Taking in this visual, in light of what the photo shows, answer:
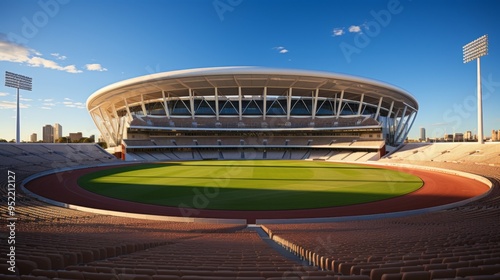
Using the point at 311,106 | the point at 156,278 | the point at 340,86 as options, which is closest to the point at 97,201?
the point at 156,278

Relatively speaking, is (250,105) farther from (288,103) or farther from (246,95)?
(288,103)

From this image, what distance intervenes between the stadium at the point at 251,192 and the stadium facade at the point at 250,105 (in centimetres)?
39

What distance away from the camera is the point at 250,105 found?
6738 centimetres

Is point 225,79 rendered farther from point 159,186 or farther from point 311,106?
point 159,186

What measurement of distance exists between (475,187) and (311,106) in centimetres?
4712

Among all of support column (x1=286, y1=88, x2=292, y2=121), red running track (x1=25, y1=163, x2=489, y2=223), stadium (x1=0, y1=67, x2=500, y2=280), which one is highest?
support column (x1=286, y1=88, x2=292, y2=121)

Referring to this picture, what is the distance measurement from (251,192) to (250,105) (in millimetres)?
47817

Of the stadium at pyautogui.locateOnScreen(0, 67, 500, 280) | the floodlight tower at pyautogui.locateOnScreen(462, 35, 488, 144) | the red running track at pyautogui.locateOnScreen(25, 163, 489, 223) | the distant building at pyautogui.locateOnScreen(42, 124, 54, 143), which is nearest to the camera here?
the stadium at pyautogui.locateOnScreen(0, 67, 500, 280)

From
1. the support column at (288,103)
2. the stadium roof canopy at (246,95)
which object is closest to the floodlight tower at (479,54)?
the stadium roof canopy at (246,95)

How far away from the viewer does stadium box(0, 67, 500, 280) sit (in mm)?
4629

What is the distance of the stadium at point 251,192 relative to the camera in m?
4.63

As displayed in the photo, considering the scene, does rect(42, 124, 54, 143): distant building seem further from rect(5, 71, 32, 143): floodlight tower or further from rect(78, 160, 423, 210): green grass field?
rect(78, 160, 423, 210): green grass field

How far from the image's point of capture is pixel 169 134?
213 feet

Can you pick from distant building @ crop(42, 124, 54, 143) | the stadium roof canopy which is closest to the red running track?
the stadium roof canopy
